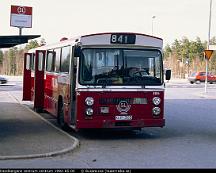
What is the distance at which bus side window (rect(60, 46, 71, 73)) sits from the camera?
14.6 m

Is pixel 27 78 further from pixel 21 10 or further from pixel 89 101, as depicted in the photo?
pixel 21 10

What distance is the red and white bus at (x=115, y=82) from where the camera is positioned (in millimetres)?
13117

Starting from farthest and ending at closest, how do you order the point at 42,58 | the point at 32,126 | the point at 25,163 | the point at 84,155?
the point at 42,58, the point at 32,126, the point at 84,155, the point at 25,163

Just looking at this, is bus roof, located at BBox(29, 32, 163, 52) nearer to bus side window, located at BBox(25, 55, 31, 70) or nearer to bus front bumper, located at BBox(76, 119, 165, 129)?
bus front bumper, located at BBox(76, 119, 165, 129)

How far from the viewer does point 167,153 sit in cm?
1131

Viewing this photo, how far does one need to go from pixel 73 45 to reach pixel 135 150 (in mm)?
3719

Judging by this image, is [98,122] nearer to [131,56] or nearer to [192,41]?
[131,56]

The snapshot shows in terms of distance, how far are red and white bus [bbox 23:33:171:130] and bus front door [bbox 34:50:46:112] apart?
205 inches

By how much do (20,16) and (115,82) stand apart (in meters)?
34.6

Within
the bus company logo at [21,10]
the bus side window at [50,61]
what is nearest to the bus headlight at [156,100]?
the bus side window at [50,61]

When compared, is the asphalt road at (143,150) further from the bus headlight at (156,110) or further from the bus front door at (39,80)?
the bus front door at (39,80)

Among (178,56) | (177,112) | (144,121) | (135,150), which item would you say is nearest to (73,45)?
(144,121)

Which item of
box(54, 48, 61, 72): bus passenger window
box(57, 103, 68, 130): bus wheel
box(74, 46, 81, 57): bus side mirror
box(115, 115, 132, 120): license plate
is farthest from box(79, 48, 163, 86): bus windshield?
box(54, 48, 61, 72): bus passenger window

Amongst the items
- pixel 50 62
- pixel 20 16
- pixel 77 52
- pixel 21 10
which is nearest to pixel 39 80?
pixel 50 62
